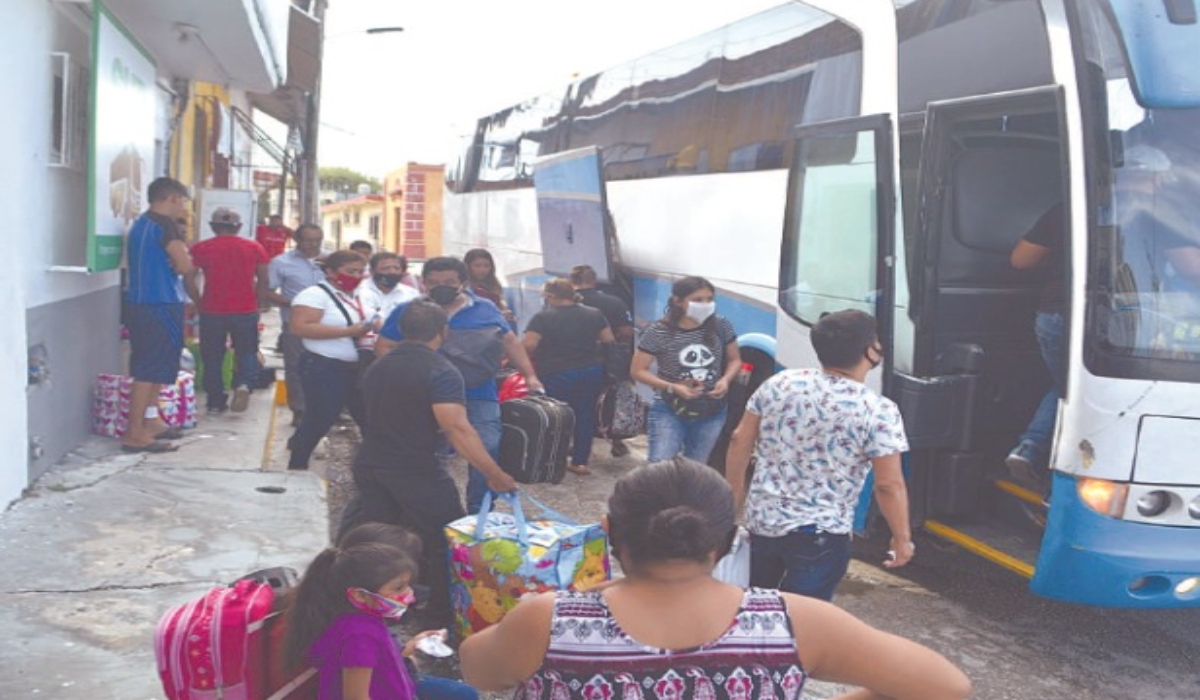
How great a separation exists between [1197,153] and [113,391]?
6576mm

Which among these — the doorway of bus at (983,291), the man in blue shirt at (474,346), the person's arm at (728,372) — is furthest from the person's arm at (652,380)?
the doorway of bus at (983,291)

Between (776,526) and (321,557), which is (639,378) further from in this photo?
(321,557)

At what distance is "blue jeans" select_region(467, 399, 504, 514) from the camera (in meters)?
6.25

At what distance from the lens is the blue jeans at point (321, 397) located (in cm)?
747

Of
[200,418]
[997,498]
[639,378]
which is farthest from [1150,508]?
[200,418]

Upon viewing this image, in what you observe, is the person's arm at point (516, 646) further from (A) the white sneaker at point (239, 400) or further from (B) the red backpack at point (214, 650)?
(A) the white sneaker at point (239, 400)

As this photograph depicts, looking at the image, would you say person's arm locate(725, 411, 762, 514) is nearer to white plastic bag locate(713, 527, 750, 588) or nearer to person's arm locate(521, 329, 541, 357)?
white plastic bag locate(713, 527, 750, 588)

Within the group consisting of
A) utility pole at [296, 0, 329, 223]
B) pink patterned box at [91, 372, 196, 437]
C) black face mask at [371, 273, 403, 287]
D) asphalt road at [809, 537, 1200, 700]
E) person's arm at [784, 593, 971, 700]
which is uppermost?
utility pole at [296, 0, 329, 223]

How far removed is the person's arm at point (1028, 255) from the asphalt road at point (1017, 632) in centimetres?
160

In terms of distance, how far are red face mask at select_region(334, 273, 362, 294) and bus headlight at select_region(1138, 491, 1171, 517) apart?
506cm

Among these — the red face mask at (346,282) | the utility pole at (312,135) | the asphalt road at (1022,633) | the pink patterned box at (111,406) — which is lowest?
the asphalt road at (1022,633)

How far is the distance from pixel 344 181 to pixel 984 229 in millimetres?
90413

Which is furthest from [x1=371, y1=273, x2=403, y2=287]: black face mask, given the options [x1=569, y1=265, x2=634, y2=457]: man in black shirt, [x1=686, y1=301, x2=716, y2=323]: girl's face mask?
[x1=686, y1=301, x2=716, y2=323]: girl's face mask

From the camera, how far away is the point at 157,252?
7645 millimetres
